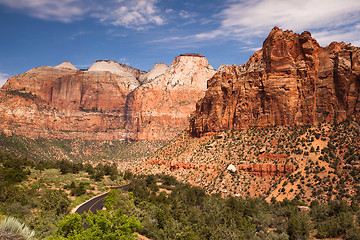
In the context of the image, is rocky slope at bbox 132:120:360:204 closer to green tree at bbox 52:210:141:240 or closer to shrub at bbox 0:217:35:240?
green tree at bbox 52:210:141:240

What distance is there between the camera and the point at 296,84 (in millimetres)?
57125

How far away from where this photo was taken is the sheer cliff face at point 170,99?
157250 millimetres

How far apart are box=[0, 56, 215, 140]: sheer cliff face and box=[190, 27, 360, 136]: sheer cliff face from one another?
9153cm

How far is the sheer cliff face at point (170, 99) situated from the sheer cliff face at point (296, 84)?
9075 centimetres

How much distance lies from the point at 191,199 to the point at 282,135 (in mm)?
24917

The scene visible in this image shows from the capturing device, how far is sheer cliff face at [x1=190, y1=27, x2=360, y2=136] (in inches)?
2096

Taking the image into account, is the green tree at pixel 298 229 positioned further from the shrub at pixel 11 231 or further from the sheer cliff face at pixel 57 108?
the sheer cliff face at pixel 57 108

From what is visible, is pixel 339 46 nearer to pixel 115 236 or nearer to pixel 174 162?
pixel 174 162

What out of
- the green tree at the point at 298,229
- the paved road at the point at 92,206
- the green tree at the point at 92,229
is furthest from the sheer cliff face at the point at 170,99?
the green tree at the point at 92,229

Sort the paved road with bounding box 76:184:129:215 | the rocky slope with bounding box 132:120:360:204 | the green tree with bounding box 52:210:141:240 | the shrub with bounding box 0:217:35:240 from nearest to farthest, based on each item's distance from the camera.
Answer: the shrub with bounding box 0:217:35:240
the green tree with bounding box 52:210:141:240
the paved road with bounding box 76:184:129:215
the rocky slope with bounding box 132:120:360:204

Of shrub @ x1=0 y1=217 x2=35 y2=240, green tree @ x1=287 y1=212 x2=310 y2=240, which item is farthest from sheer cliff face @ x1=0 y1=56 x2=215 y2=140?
shrub @ x1=0 y1=217 x2=35 y2=240

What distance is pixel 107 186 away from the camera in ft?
169

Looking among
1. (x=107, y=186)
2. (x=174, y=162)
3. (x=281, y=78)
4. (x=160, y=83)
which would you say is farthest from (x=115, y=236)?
(x=160, y=83)

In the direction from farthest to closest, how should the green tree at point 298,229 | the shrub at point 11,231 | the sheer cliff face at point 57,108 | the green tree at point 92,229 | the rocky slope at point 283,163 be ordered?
the sheer cliff face at point 57,108, the rocky slope at point 283,163, the green tree at point 298,229, the green tree at point 92,229, the shrub at point 11,231
